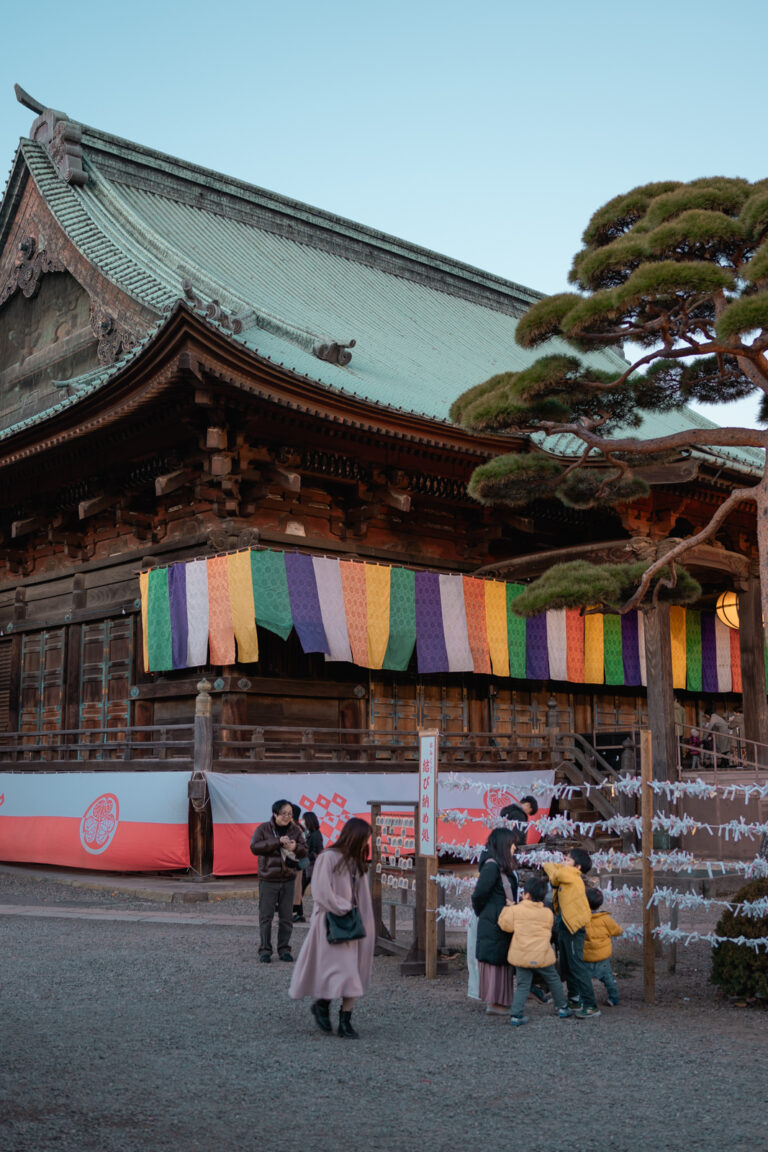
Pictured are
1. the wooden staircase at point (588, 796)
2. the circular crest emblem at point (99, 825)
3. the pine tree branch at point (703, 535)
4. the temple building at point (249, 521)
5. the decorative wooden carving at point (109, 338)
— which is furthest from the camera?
the decorative wooden carving at point (109, 338)

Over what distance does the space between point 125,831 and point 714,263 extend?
8.90m

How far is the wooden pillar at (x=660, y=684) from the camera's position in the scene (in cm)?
1372

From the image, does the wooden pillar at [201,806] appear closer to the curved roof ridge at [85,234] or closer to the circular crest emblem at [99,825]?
the circular crest emblem at [99,825]

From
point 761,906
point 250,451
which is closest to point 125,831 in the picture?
point 250,451

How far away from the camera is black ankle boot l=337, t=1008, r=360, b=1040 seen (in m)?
6.13

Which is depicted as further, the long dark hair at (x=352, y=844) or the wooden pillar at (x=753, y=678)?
the wooden pillar at (x=753, y=678)

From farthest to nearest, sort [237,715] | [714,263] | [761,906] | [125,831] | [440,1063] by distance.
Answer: [237,715], [125,831], [714,263], [761,906], [440,1063]

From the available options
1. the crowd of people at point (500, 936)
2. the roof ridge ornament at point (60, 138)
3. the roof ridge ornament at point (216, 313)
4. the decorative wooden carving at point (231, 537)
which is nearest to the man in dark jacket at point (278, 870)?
the crowd of people at point (500, 936)

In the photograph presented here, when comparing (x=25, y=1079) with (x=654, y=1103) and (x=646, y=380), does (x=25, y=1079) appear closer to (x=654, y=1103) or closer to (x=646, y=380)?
(x=654, y=1103)

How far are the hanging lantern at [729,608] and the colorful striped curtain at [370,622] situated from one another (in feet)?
3.36

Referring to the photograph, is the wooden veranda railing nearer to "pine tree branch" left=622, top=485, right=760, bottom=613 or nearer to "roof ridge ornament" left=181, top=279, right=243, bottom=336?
"roof ridge ornament" left=181, top=279, right=243, bottom=336

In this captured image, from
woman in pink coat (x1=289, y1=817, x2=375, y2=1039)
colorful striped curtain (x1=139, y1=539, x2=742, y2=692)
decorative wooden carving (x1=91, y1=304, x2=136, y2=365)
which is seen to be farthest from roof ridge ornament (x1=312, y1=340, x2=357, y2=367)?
woman in pink coat (x1=289, y1=817, x2=375, y2=1039)

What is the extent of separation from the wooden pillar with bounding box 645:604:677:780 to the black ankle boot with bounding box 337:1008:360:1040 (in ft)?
26.7

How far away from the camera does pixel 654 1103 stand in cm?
488
